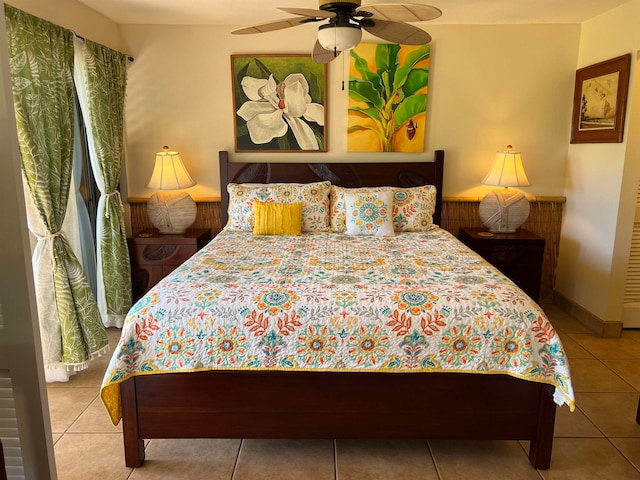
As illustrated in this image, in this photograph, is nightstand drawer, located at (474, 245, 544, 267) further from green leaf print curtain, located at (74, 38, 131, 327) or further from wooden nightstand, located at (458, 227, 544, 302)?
green leaf print curtain, located at (74, 38, 131, 327)

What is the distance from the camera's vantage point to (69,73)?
2.79 metres

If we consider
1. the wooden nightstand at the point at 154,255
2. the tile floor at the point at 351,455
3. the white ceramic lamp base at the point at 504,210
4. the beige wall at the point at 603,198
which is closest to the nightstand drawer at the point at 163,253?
the wooden nightstand at the point at 154,255

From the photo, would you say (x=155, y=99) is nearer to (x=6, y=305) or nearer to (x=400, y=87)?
(x=400, y=87)

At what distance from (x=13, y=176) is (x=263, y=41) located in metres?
2.98

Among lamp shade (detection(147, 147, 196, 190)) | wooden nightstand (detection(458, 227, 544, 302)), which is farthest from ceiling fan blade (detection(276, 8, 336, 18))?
wooden nightstand (detection(458, 227, 544, 302))

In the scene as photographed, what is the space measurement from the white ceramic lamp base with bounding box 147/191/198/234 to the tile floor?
5.12 feet

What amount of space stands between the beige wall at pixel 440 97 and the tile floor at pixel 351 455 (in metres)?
2.11

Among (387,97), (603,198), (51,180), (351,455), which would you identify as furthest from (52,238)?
(603,198)

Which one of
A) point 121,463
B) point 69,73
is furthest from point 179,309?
point 69,73

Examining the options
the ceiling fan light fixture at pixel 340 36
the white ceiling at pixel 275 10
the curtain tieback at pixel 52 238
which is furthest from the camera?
the white ceiling at pixel 275 10

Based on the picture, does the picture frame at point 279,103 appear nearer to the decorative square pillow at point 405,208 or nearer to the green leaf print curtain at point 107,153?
the decorative square pillow at point 405,208

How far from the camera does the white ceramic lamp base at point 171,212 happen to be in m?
3.75

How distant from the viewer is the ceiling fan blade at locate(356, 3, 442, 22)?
215 centimetres

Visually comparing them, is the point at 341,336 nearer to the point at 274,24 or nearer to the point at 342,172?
the point at 274,24
